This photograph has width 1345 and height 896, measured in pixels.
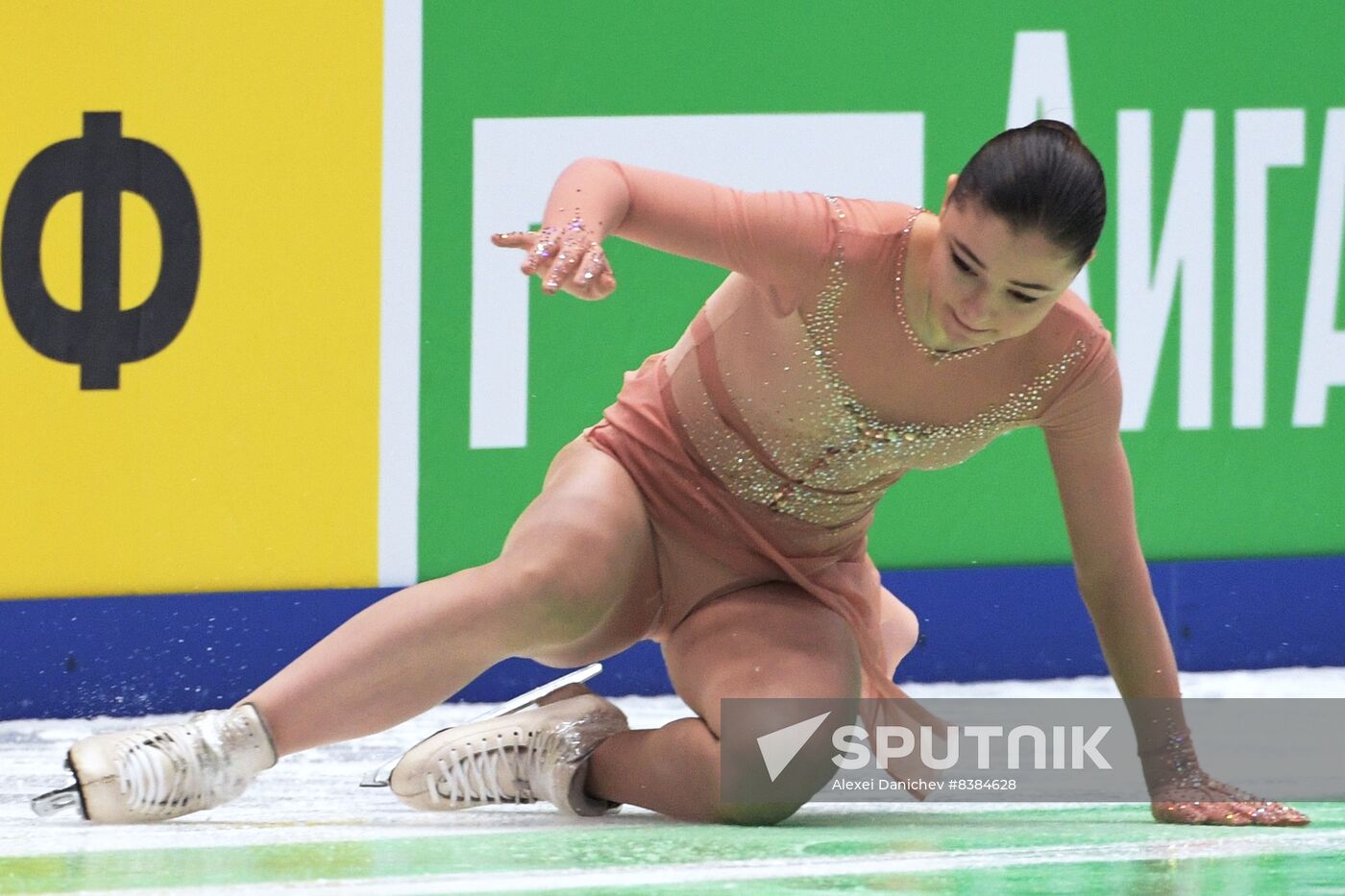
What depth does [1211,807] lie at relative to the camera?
2275 millimetres

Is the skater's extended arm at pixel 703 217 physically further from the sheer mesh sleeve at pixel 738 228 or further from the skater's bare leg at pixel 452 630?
the skater's bare leg at pixel 452 630

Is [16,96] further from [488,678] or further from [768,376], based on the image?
[768,376]

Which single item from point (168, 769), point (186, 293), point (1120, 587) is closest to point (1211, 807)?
point (1120, 587)

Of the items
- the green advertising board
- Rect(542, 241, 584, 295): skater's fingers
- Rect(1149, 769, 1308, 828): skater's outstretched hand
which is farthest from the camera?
the green advertising board

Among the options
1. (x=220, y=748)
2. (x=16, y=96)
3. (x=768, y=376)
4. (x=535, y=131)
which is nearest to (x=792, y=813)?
(x=768, y=376)

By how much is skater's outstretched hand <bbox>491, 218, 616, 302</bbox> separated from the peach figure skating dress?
0.64ft

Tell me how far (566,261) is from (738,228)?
12.7 inches

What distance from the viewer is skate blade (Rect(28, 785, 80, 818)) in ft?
7.06

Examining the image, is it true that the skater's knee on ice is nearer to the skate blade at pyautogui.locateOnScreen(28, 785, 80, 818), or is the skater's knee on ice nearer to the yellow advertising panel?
the skate blade at pyautogui.locateOnScreen(28, 785, 80, 818)

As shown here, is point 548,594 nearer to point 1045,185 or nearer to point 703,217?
point 703,217

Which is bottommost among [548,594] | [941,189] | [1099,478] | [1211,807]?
[1211,807]

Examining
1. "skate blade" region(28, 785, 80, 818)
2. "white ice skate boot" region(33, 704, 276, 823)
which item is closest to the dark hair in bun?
"white ice skate boot" region(33, 704, 276, 823)

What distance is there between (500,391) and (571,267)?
1484 millimetres

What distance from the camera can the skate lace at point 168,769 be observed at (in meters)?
2.16
